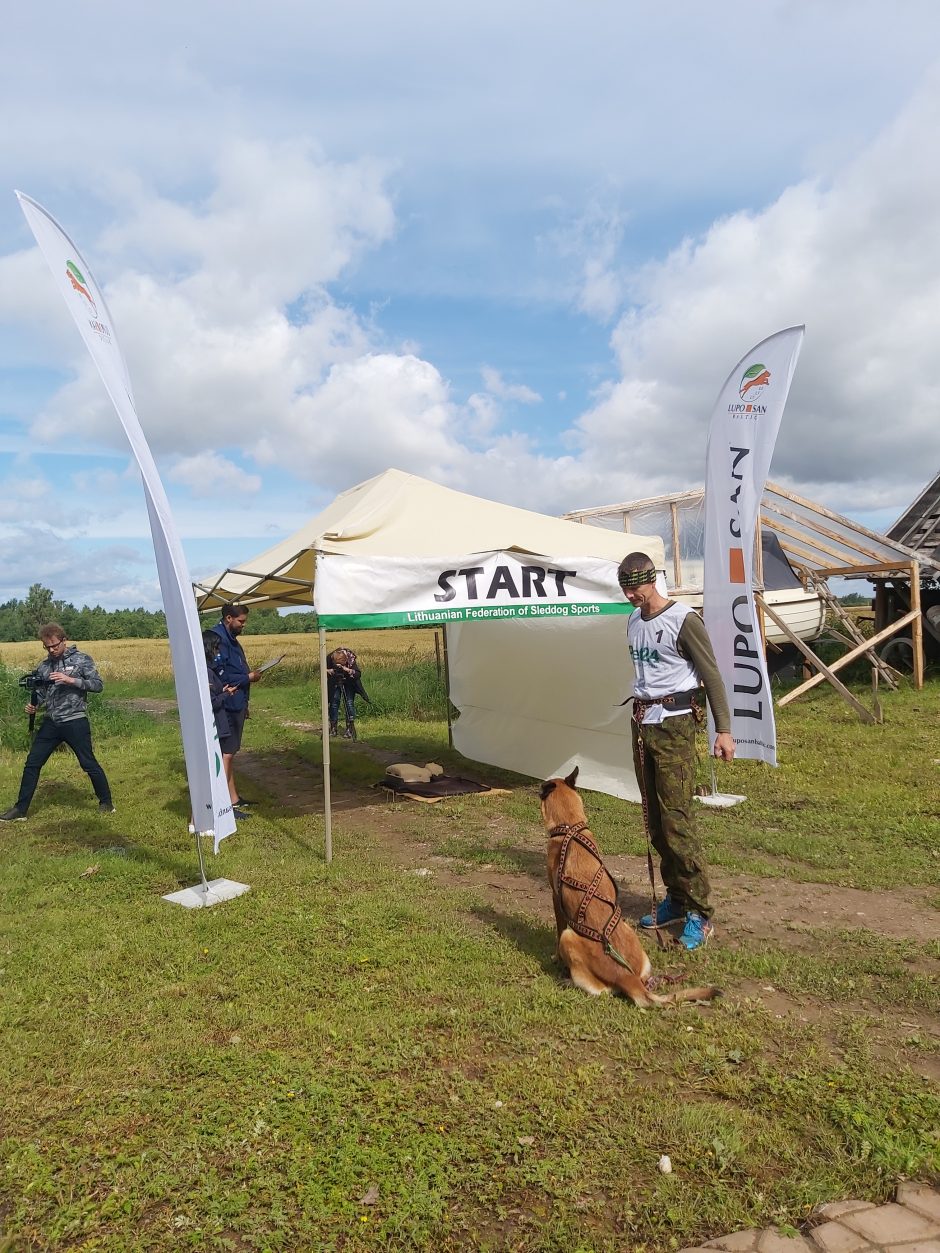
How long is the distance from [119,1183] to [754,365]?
724cm

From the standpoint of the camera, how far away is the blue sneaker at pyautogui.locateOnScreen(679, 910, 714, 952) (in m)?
4.58

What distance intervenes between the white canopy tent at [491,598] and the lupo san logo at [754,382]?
1747 millimetres

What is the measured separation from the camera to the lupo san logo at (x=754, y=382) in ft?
23.5

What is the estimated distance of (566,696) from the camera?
370 inches

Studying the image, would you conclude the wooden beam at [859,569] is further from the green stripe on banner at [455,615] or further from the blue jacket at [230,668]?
A: the blue jacket at [230,668]

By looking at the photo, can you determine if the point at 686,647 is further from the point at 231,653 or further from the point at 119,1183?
the point at 231,653

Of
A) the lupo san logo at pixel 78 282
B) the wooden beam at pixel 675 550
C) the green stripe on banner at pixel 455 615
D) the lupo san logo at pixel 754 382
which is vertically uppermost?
the lupo san logo at pixel 78 282

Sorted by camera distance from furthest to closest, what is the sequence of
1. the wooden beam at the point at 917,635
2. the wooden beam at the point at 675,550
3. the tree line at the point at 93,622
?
the tree line at the point at 93,622, the wooden beam at the point at 917,635, the wooden beam at the point at 675,550

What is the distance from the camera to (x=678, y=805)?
179 inches

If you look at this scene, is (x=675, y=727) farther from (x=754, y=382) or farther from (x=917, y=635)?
(x=917, y=635)

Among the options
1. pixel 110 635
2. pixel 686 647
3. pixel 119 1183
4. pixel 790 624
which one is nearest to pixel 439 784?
pixel 686 647

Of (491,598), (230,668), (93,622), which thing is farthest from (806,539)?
(93,622)

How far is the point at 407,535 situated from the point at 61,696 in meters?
3.98

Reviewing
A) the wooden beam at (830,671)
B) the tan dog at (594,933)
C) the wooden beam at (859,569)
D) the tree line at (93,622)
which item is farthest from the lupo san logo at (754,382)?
the tree line at (93,622)
